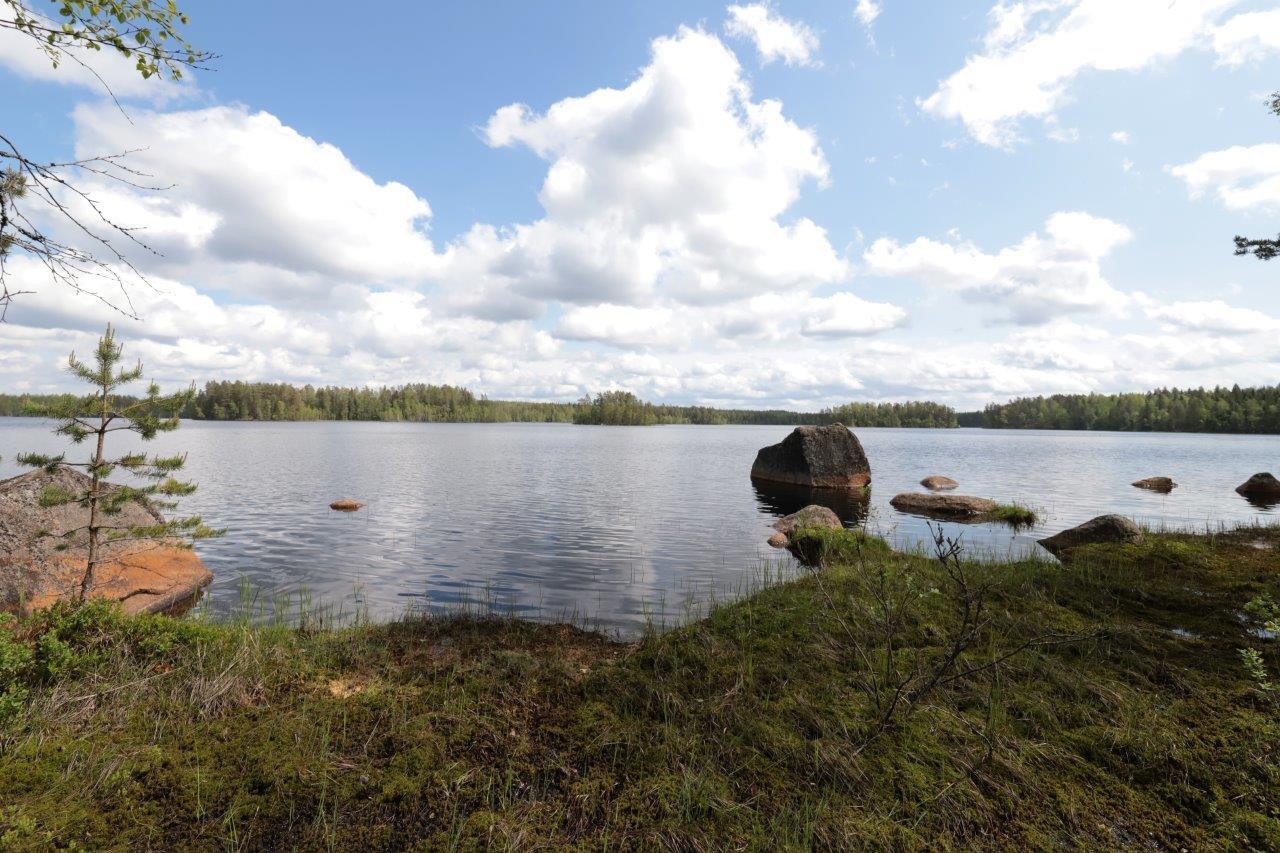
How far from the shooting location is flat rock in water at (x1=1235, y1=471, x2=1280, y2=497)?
3422cm

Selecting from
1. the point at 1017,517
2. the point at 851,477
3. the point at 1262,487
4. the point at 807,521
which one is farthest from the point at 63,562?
the point at 1262,487

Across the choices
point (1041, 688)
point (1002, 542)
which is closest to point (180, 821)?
point (1041, 688)

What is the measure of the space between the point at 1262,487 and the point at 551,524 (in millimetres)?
44414

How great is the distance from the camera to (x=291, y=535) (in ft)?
69.2

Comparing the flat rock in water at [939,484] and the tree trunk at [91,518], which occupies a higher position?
the tree trunk at [91,518]

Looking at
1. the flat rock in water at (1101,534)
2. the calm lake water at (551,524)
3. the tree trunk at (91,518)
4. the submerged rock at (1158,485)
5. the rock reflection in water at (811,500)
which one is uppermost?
the tree trunk at (91,518)

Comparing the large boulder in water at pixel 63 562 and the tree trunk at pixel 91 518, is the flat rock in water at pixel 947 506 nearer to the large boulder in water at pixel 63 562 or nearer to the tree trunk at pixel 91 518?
the large boulder in water at pixel 63 562

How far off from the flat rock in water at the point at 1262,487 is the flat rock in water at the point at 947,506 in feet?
71.4

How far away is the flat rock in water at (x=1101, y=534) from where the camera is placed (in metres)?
17.5

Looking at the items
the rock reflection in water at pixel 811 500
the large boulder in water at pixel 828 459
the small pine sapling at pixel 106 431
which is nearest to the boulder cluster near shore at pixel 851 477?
the large boulder in water at pixel 828 459

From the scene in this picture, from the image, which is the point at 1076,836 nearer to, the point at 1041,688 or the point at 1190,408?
the point at 1041,688

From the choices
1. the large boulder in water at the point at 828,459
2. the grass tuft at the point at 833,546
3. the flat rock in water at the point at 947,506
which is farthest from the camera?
the large boulder in water at the point at 828,459

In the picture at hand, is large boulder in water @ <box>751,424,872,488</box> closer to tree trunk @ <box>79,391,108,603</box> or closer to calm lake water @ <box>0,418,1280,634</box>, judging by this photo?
calm lake water @ <box>0,418,1280,634</box>

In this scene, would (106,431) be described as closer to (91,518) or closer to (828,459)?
(91,518)
